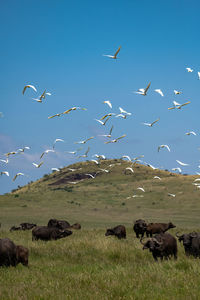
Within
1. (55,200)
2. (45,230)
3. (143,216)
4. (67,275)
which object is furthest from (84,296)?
(55,200)

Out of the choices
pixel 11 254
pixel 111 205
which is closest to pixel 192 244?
pixel 11 254

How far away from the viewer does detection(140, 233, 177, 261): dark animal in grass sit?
14.1 meters

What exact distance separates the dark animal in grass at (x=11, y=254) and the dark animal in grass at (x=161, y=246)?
12.4 feet

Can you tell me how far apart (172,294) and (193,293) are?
41 cm

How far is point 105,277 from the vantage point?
10.6m

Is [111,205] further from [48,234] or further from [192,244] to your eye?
[192,244]

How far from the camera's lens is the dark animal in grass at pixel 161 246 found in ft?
46.3

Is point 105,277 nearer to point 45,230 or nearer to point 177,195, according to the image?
point 45,230

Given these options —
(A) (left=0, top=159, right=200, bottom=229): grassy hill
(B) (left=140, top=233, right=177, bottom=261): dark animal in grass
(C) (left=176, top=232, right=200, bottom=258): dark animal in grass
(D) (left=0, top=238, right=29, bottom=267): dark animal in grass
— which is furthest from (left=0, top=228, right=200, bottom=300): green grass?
(A) (left=0, top=159, right=200, bottom=229): grassy hill

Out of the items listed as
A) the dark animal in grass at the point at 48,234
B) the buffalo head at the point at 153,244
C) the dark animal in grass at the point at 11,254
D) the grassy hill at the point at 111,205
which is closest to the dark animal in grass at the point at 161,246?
the buffalo head at the point at 153,244

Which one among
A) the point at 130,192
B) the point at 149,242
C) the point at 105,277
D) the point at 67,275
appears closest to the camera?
the point at 105,277

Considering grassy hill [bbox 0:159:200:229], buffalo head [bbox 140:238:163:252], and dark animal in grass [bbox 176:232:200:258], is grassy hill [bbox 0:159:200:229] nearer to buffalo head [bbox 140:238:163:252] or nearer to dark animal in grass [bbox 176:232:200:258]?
dark animal in grass [bbox 176:232:200:258]

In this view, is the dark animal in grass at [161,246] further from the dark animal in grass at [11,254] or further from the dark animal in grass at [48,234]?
the dark animal in grass at [48,234]

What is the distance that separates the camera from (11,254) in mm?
12906
